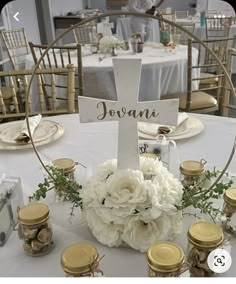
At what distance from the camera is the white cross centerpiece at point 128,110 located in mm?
642

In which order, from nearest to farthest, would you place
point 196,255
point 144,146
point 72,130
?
1. point 196,255
2. point 144,146
3. point 72,130

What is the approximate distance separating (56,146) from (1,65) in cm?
308

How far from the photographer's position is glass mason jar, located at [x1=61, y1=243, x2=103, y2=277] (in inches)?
20.0

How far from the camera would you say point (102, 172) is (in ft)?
2.22

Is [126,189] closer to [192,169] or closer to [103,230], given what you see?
[103,230]

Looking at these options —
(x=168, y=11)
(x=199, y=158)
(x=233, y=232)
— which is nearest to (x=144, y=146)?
(x=199, y=158)

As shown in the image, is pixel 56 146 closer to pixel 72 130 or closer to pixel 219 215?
pixel 72 130

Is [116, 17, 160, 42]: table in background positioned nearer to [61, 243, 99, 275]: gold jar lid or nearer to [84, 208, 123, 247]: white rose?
[84, 208, 123, 247]: white rose

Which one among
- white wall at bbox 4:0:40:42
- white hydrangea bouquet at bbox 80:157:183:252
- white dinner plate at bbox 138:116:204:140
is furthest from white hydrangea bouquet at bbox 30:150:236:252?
white wall at bbox 4:0:40:42

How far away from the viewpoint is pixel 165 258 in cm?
51

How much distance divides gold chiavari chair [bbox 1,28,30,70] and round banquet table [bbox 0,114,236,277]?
2332mm

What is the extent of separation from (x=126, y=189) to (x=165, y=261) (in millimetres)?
156

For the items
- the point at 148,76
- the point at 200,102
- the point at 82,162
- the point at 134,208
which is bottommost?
the point at 200,102

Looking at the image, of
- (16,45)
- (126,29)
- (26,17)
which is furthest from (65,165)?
(26,17)
